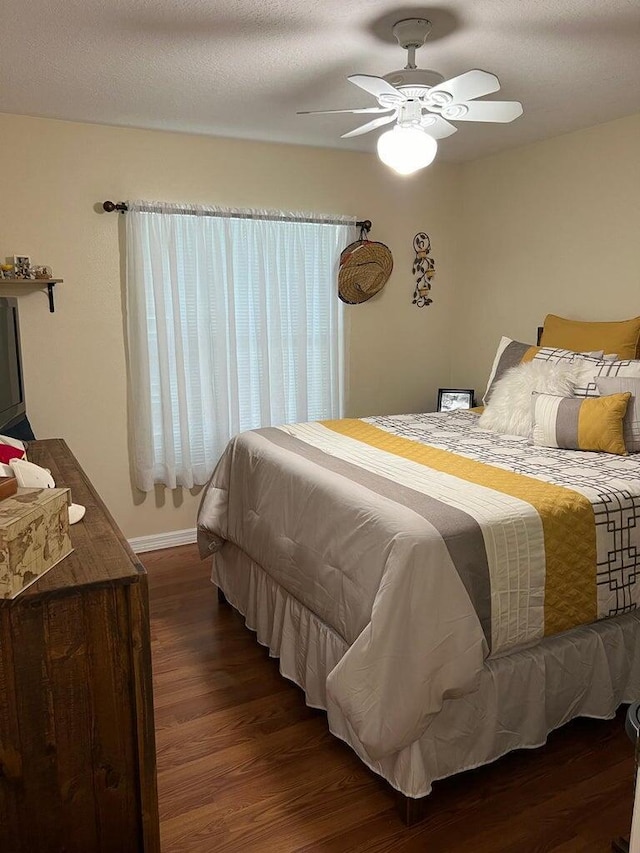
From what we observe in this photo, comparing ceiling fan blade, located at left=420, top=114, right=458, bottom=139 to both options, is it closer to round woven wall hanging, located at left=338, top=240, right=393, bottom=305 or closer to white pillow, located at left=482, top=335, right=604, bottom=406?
white pillow, located at left=482, top=335, right=604, bottom=406

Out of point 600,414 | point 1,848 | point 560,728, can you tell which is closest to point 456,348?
point 600,414

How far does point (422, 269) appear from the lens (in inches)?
184

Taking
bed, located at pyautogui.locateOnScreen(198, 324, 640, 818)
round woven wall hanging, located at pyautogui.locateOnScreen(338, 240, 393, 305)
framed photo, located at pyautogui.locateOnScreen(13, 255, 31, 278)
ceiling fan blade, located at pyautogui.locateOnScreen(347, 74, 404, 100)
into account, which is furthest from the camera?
round woven wall hanging, located at pyautogui.locateOnScreen(338, 240, 393, 305)

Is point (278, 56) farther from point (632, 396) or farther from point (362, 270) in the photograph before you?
point (632, 396)

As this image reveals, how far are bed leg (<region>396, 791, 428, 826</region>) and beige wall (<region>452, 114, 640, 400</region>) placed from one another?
276cm

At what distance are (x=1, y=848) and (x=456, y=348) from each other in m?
4.19

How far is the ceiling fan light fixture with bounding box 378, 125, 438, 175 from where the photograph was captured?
2361mm

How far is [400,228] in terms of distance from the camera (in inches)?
178

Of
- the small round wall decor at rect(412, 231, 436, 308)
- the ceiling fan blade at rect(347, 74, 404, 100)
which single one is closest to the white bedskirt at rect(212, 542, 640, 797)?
the ceiling fan blade at rect(347, 74, 404, 100)

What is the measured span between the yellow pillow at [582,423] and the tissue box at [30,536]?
2106 millimetres

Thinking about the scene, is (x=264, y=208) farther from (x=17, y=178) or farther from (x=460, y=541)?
(x=460, y=541)

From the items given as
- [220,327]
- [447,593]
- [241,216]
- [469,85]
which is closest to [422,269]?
[241,216]

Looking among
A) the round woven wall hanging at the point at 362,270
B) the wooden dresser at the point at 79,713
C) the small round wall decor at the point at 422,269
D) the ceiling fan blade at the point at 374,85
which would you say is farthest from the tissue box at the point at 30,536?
the small round wall decor at the point at 422,269

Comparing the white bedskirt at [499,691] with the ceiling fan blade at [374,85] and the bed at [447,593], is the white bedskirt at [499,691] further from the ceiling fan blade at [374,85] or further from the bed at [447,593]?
the ceiling fan blade at [374,85]
